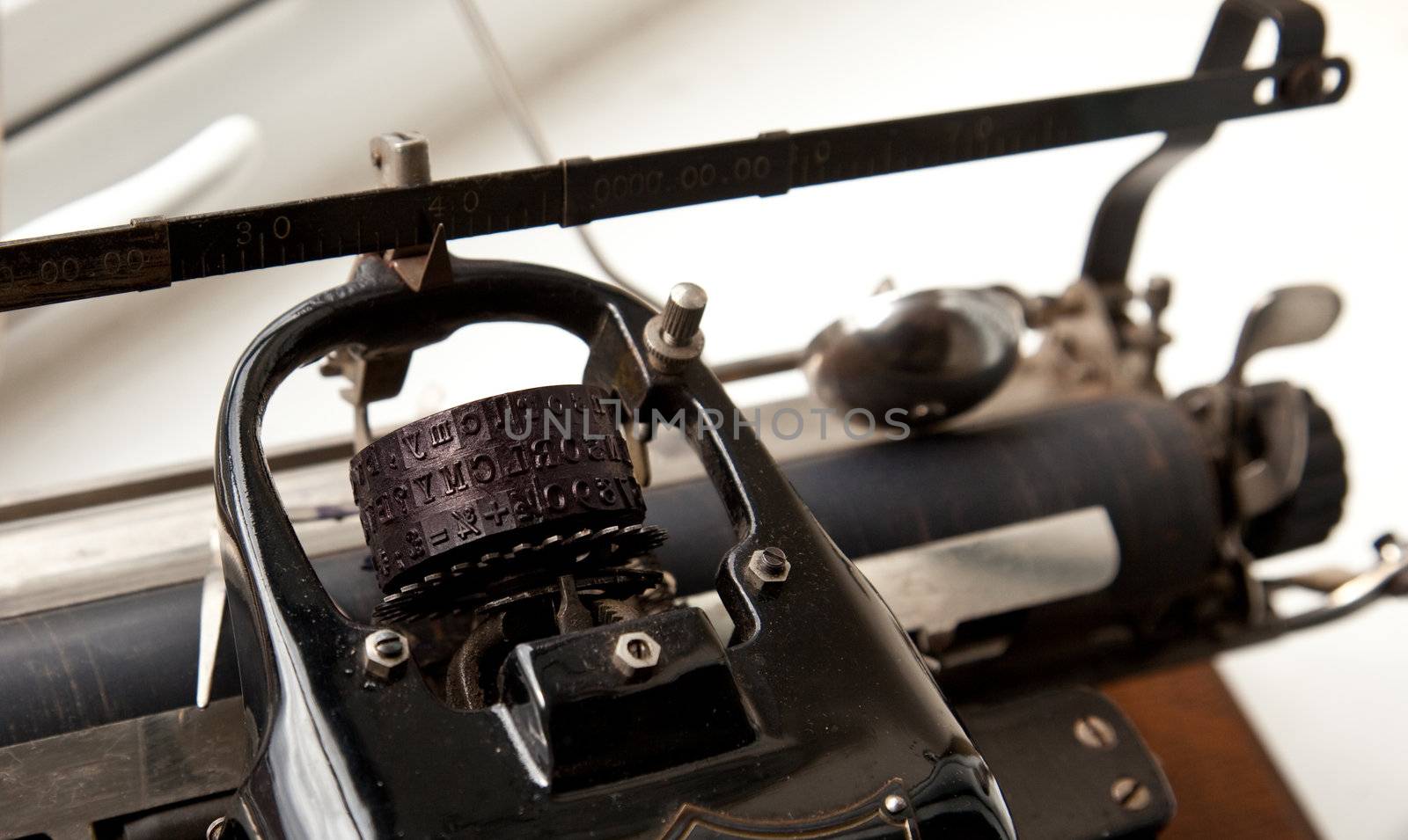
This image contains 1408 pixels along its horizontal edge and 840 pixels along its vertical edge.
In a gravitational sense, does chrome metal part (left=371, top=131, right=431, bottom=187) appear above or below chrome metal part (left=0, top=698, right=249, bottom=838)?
above

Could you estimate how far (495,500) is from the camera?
66 cm

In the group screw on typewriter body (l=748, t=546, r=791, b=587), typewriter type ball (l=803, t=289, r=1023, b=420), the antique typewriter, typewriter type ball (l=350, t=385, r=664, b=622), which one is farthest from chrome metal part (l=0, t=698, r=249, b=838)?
typewriter type ball (l=803, t=289, r=1023, b=420)

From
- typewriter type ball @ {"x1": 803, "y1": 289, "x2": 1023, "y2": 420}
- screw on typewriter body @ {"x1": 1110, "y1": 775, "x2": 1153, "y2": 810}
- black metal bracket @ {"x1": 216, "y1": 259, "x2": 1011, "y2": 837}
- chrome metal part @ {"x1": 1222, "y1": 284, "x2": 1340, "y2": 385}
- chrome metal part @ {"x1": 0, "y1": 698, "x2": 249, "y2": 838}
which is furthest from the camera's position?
chrome metal part @ {"x1": 1222, "y1": 284, "x2": 1340, "y2": 385}

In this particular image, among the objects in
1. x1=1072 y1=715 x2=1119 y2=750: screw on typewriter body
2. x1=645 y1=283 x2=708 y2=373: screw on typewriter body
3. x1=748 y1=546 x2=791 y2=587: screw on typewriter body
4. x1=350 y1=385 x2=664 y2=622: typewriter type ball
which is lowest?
x1=1072 y1=715 x2=1119 y2=750: screw on typewriter body

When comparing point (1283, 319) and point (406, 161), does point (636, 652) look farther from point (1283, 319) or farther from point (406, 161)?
point (1283, 319)

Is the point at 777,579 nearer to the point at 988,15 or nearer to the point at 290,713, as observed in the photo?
the point at 290,713

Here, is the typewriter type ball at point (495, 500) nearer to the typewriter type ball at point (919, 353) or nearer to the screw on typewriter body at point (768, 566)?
the screw on typewriter body at point (768, 566)

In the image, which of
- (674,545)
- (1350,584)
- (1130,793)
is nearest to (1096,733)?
(1130,793)

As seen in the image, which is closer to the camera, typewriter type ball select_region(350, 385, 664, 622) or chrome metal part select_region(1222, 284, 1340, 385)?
typewriter type ball select_region(350, 385, 664, 622)

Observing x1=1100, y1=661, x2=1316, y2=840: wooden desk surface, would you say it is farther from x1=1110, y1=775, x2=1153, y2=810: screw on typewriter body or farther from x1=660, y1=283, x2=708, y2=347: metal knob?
x1=660, y1=283, x2=708, y2=347: metal knob

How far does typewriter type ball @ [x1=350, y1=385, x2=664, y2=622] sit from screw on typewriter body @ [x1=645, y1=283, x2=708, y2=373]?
0.08 m

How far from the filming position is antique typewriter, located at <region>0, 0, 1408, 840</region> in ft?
2.07

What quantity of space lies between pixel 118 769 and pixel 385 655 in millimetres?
179

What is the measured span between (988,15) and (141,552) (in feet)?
4.35
